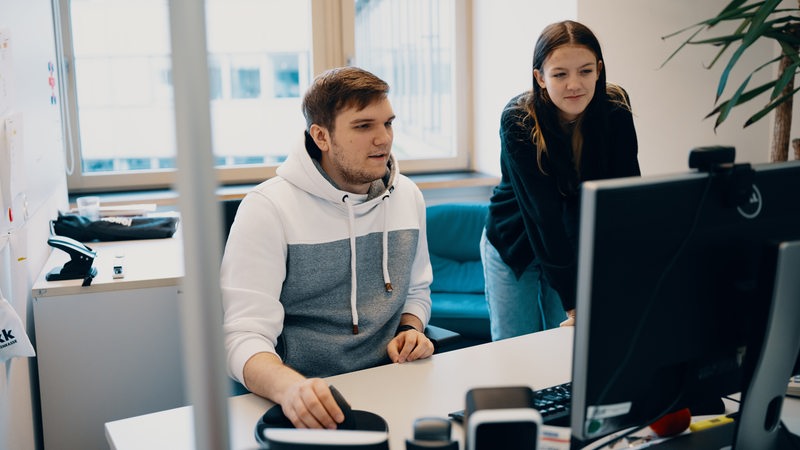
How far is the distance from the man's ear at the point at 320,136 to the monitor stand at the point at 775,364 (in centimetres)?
103

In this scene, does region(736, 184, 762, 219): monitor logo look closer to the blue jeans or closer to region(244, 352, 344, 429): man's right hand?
region(244, 352, 344, 429): man's right hand

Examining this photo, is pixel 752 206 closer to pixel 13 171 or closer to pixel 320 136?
pixel 320 136

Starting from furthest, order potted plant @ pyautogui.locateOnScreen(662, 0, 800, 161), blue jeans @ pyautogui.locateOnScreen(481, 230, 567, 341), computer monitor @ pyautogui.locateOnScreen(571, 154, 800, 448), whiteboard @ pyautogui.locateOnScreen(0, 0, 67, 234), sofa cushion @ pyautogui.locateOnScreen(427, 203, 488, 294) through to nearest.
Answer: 1. sofa cushion @ pyautogui.locateOnScreen(427, 203, 488, 294)
2. potted plant @ pyautogui.locateOnScreen(662, 0, 800, 161)
3. blue jeans @ pyautogui.locateOnScreen(481, 230, 567, 341)
4. whiteboard @ pyautogui.locateOnScreen(0, 0, 67, 234)
5. computer monitor @ pyautogui.locateOnScreen(571, 154, 800, 448)

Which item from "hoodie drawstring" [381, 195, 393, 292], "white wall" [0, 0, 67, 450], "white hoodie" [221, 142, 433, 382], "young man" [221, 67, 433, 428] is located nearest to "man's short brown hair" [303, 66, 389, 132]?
"young man" [221, 67, 433, 428]

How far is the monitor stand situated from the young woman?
808 mm

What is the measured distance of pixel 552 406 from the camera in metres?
1.34

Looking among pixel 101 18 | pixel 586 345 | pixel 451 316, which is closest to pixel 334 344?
pixel 586 345

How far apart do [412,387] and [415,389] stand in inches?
0.4

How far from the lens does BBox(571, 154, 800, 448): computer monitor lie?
0.94m

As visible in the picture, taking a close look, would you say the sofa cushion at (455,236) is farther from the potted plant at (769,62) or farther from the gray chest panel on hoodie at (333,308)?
the gray chest panel on hoodie at (333,308)

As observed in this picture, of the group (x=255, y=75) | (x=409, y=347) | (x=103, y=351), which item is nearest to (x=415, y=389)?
(x=409, y=347)

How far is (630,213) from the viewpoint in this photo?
0.95m

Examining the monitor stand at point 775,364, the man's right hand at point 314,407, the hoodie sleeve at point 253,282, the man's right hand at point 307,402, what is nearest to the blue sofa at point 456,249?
the hoodie sleeve at point 253,282

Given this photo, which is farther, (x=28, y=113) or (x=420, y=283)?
(x=28, y=113)
